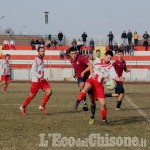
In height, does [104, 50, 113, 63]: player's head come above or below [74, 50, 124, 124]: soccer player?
above

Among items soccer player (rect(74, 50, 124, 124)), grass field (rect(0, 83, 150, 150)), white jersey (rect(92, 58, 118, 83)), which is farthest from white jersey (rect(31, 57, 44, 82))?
white jersey (rect(92, 58, 118, 83))

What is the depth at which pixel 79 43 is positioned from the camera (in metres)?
45.8

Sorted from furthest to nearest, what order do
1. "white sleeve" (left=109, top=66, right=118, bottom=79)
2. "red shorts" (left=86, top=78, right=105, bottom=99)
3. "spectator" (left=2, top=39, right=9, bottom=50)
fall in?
"spectator" (left=2, top=39, right=9, bottom=50), "red shorts" (left=86, top=78, right=105, bottom=99), "white sleeve" (left=109, top=66, right=118, bottom=79)

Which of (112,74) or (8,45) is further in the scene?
(8,45)

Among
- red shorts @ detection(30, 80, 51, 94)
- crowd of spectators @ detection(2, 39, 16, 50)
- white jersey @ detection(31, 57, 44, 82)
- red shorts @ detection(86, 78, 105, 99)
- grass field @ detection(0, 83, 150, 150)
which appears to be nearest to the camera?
grass field @ detection(0, 83, 150, 150)

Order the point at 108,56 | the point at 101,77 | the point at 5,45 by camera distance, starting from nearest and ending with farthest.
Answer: the point at 108,56
the point at 101,77
the point at 5,45

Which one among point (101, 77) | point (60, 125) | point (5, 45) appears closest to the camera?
point (60, 125)

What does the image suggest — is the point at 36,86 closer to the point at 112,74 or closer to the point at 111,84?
the point at 111,84

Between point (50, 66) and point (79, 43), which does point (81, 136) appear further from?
point (79, 43)

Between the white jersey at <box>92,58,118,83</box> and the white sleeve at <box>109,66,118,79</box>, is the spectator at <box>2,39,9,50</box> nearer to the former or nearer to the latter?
the white jersey at <box>92,58,118,83</box>

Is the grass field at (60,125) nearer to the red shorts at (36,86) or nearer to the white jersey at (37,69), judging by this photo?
the red shorts at (36,86)

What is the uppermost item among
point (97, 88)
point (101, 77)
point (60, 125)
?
point (101, 77)

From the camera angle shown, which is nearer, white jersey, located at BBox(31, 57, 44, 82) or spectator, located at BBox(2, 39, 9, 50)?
white jersey, located at BBox(31, 57, 44, 82)

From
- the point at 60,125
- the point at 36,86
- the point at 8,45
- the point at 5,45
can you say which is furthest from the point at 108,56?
the point at 8,45
